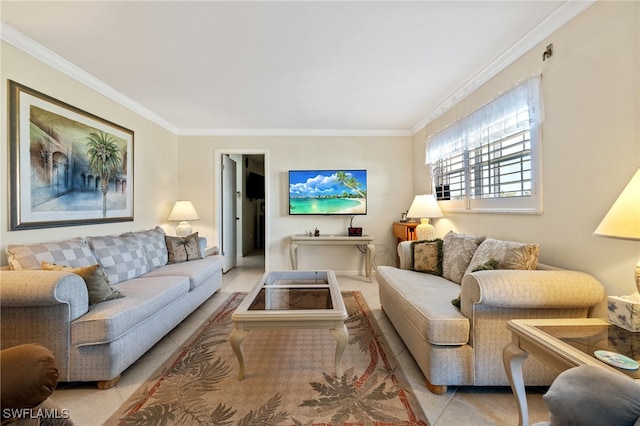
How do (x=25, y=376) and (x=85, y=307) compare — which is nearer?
(x=25, y=376)

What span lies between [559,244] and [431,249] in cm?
104

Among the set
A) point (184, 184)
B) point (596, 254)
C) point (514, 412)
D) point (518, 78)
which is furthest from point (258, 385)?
point (184, 184)

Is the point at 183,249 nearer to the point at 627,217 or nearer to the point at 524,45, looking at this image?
the point at 627,217

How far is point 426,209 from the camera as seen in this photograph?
337 centimetres

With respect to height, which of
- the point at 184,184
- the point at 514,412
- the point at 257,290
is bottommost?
the point at 514,412

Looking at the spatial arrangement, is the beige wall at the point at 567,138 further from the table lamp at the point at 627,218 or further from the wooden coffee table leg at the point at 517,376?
the wooden coffee table leg at the point at 517,376

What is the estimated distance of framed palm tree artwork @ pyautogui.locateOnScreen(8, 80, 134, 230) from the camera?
6.86 feet

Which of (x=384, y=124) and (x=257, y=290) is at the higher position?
(x=384, y=124)

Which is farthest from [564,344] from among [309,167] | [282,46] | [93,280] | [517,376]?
[309,167]

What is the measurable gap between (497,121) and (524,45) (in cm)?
59

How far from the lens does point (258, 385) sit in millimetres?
1763

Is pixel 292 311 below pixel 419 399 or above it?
above

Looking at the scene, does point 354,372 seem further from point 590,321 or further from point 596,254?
point 596,254

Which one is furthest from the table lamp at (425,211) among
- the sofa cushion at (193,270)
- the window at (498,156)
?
the sofa cushion at (193,270)
